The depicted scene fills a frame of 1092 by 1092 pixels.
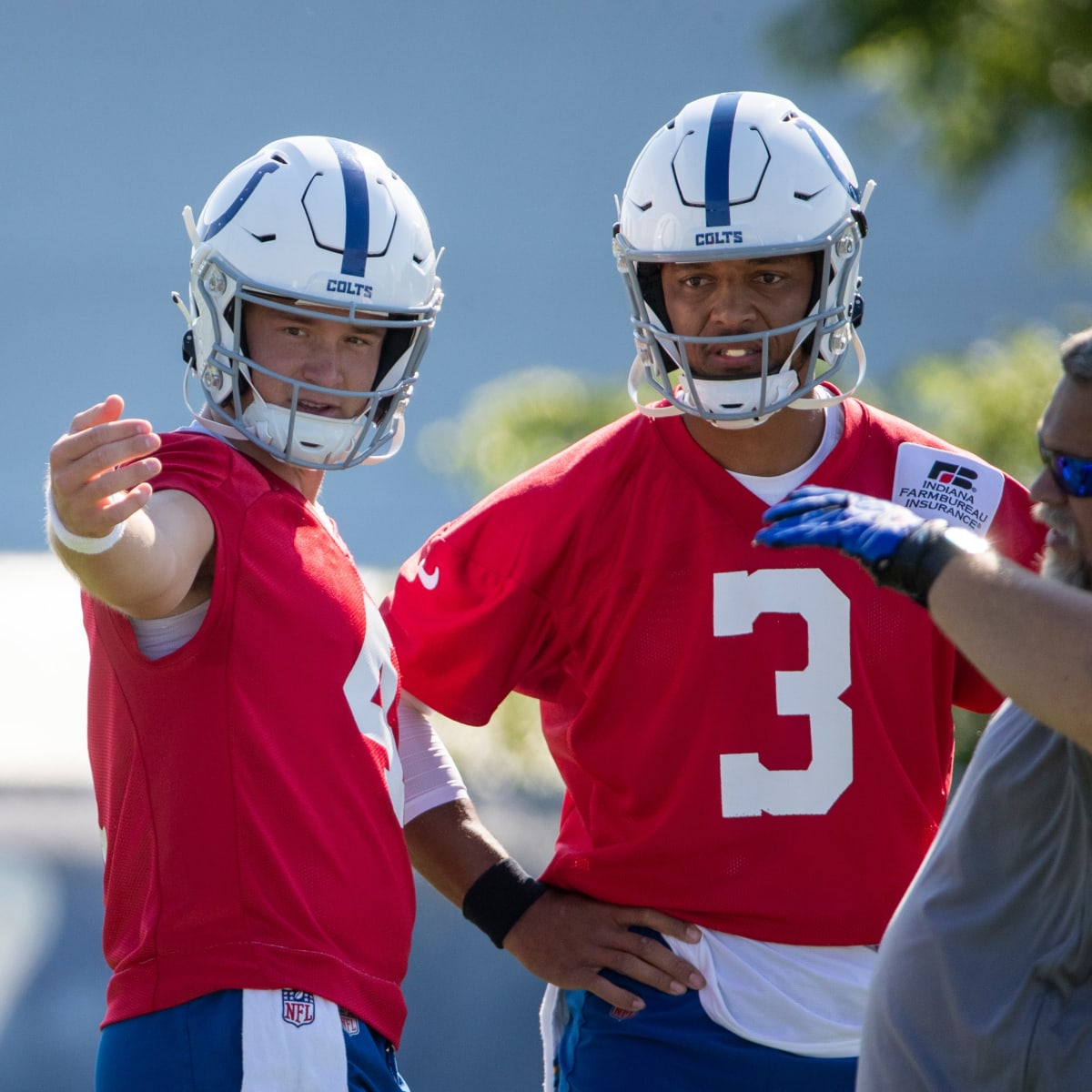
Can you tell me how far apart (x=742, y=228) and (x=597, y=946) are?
111cm

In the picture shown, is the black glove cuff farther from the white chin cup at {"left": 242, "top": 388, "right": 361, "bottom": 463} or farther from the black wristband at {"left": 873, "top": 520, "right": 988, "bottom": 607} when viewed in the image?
the white chin cup at {"left": 242, "top": 388, "right": 361, "bottom": 463}

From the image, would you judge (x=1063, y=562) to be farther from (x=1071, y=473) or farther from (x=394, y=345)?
(x=394, y=345)

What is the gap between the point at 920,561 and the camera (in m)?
1.69

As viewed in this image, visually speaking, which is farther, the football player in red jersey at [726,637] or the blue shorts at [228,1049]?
the football player in red jersey at [726,637]

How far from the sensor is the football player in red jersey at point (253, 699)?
2.07 meters

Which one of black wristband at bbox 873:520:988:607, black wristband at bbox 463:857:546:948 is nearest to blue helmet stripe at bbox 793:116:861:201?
black wristband at bbox 873:520:988:607

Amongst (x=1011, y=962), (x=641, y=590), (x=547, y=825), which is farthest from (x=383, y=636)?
(x=547, y=825)

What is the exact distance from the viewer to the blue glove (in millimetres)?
1687

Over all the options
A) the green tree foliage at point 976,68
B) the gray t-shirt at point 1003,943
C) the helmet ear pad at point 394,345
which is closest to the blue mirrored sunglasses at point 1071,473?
the gray t-shirt at point 1003,943

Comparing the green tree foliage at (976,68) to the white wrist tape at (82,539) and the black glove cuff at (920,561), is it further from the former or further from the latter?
the white wrist tape at (82,539)

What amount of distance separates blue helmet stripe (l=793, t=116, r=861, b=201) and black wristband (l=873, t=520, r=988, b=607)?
3.59 ft

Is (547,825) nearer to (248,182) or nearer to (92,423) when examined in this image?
(248,182)

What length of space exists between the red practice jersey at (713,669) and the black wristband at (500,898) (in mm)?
50

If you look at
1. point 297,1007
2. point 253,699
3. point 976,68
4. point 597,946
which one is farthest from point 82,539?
point 976,68
